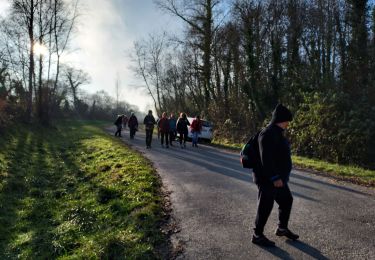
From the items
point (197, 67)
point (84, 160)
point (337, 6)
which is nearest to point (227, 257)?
point (84, 160)

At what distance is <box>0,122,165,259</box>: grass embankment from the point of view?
661 cm

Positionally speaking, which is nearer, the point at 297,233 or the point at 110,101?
the point at 297,233

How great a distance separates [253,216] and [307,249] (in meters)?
1.86

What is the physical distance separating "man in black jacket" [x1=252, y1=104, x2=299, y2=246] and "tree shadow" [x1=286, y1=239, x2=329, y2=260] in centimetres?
34

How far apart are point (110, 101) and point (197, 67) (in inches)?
3290

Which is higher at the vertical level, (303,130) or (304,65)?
(304,65)

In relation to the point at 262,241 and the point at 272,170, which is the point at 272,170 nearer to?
the point at 272,170

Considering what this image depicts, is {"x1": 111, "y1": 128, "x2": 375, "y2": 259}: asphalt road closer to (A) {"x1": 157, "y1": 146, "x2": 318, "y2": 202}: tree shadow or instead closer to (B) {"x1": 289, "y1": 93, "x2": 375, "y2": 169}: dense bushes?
(A) {"x1": 157, "y1": 146, "x2": 318, "y2": 202}: tree shadow

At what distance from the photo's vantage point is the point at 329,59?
82.8ft

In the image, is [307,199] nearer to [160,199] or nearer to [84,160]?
[160,199]

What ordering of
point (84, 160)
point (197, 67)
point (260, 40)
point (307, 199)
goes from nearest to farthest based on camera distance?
point (307, 199), point (84, 160), point (260, 40), point (197, 67)

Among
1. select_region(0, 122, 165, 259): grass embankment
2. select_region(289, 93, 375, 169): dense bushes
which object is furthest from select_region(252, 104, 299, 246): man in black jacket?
select_region(289, 93, 375, 169): dense bushes

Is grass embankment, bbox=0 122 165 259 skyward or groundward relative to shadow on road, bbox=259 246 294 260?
groundward

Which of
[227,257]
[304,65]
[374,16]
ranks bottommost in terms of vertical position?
[227,257]
